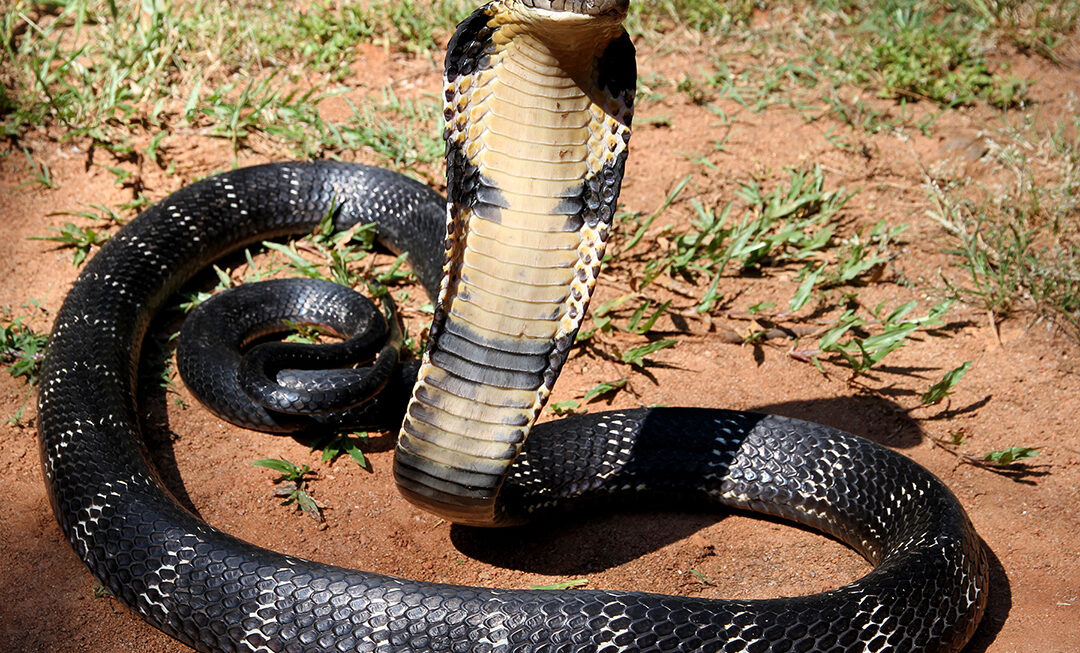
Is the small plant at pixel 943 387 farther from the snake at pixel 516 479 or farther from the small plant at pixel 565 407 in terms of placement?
the small plant at pixel 565 407

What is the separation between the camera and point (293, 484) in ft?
13.6

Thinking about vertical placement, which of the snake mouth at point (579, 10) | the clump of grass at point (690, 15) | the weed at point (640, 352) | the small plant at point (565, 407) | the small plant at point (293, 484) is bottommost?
the small plant at point (293, 484)

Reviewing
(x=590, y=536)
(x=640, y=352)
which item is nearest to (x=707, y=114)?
(x=640, y=352)

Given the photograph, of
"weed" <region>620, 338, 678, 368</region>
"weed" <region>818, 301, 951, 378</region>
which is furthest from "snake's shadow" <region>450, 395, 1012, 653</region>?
"weed" <region>620, 338, 678, 368</region>

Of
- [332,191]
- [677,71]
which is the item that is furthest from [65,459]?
[677,71]

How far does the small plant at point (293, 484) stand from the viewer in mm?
4016

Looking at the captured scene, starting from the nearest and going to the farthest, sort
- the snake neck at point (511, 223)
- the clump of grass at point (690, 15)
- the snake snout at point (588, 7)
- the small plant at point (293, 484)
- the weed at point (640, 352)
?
1. the snake snout at point (588, 7)
2. the snake neck at point (511, 223)
3. the small plant at point (293, 484)
4. the weed at point (640, 352)
5. the clump of grass at point (690, 15)

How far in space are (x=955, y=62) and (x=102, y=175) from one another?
18.7ft

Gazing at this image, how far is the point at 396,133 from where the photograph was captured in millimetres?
6188

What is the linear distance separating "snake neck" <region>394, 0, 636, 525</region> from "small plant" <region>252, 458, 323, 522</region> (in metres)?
0.87

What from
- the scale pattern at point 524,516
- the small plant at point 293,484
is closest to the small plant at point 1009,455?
the scale pattern at point 524,516

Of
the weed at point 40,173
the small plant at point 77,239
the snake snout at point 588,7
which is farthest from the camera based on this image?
the weed at point 40,173

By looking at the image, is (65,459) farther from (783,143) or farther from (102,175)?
(783,143)

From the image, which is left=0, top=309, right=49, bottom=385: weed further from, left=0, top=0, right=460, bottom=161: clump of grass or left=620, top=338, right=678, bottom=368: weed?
left=620, top=338, right=678, bottom=368: weed
